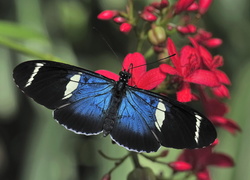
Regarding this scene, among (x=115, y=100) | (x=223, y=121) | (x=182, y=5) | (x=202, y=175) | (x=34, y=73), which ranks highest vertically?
(x=182, y=5)

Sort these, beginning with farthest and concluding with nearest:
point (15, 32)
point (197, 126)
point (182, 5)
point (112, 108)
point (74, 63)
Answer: point (74, 63) < point (15, 32) < point (182, 5) < point (112, 108) < point (197, 126)

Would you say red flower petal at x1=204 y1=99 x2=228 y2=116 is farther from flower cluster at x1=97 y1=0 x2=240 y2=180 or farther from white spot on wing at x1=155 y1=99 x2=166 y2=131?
white spot on wing at x1=155 y1=99 x2=166 y2=131

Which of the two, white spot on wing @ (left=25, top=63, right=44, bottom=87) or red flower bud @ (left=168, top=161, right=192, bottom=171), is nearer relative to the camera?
white spot on wing @ (left=25, top=63, right=44, bottom=87)

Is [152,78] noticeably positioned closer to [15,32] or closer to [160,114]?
[160,114]

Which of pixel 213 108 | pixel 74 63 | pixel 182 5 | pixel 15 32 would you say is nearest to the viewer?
pixel 182 5

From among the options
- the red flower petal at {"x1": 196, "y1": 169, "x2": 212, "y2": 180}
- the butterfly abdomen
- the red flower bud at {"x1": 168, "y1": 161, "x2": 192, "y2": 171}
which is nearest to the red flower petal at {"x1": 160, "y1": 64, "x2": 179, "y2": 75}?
the butterfly abdomen

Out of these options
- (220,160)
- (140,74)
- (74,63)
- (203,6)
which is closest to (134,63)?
(140,74)

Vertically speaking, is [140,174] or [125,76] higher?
[125,76]

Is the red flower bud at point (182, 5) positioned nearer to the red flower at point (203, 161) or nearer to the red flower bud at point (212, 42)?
the red flower bud at point (212, 42)
